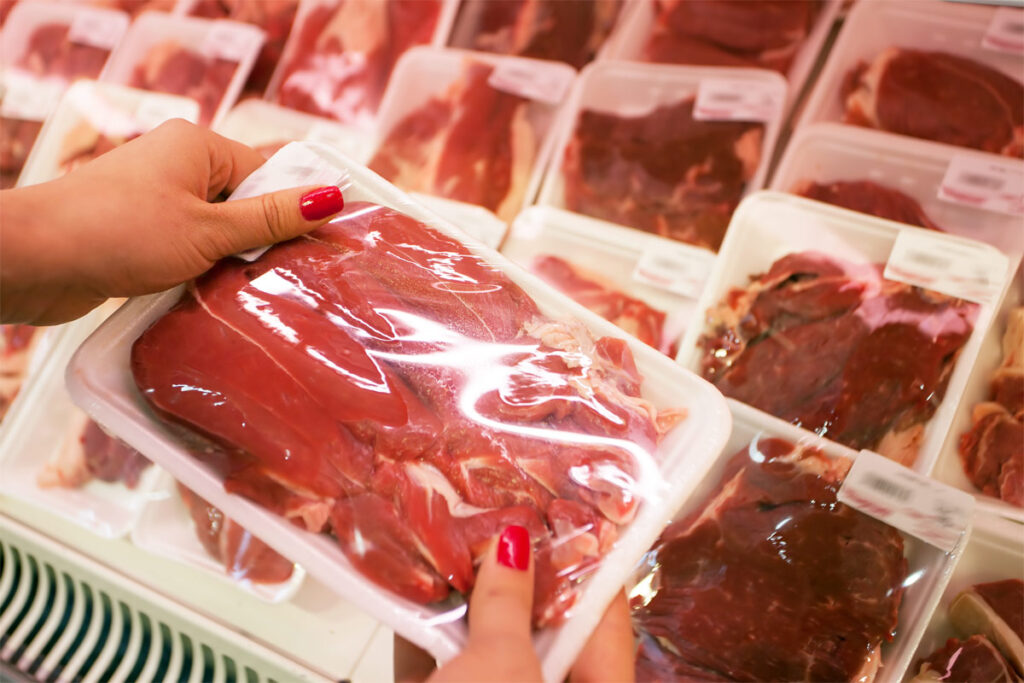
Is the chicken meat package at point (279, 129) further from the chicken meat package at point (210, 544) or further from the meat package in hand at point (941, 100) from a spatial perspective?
the meat package in hand at point (941, 100)

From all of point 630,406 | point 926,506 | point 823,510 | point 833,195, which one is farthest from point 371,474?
point 833,195

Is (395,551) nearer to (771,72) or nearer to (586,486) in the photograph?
(586,486)

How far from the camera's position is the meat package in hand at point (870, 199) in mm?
1823

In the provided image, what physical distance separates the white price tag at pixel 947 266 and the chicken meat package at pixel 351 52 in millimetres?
1707

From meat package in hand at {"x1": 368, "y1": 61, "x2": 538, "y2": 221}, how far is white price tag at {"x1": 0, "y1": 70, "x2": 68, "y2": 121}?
1.30 m

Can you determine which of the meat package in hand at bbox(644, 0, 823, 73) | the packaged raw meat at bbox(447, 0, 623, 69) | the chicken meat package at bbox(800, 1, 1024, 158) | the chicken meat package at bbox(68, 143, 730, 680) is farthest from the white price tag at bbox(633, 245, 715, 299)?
the packaged raw meat at bbox(447, 0, 623, 69)

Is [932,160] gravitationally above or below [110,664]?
above

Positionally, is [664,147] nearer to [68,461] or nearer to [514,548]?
[514,548]

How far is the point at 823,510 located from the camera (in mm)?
1358

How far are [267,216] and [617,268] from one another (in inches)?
43.6

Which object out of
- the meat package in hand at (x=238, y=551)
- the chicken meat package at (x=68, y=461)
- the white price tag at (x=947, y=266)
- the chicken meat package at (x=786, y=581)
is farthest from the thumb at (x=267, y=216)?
the white price tag at (x=947, y=266)

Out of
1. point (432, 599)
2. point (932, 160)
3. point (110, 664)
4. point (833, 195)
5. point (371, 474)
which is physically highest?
point (932, 160)

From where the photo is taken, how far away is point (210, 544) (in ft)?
5.88

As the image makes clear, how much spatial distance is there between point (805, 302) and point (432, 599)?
115 cm
